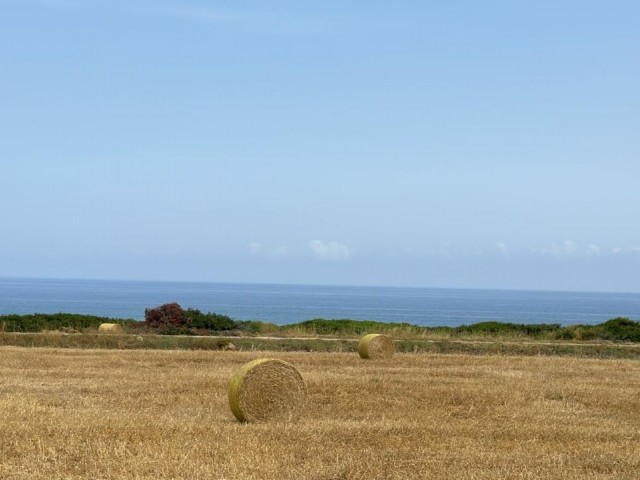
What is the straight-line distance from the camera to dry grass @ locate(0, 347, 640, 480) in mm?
12062

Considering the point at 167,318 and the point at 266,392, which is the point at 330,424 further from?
the point at 167,318

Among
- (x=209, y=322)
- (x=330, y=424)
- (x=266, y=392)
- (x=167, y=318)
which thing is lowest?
(x=330, y=424)

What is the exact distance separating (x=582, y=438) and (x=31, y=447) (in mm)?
8045

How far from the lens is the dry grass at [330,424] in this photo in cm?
1206

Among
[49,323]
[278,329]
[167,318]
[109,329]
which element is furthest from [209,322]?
[109,329]

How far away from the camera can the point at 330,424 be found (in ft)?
52.6

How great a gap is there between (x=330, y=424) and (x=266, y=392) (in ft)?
5.91

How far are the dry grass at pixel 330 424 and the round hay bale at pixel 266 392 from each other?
1.00 ft

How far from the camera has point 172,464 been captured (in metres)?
12.0

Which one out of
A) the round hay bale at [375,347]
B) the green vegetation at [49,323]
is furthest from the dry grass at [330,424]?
the green vegetation at [49,323]

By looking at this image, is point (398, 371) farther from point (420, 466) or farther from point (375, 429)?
point (420, 466)

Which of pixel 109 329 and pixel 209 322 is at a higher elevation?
pixel 209 322

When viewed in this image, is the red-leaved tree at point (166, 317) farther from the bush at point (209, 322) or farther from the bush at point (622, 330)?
the bush at point (622, 330)

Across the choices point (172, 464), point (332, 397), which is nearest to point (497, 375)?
point (332, 397)
